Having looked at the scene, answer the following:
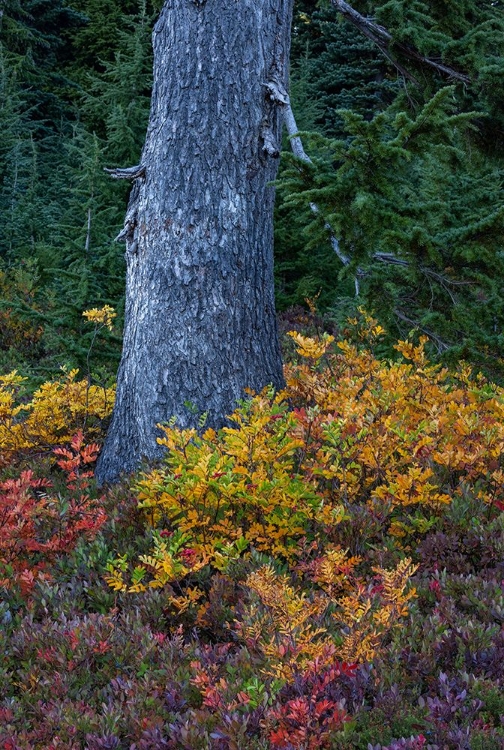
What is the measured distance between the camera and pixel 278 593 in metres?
2.22

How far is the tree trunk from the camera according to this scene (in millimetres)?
4301

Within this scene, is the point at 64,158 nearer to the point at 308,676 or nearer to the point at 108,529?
the point at 108,529

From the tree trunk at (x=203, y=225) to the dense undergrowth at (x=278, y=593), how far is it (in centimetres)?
39

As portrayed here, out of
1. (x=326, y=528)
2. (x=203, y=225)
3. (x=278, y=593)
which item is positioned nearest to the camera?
(x=278, y=593)

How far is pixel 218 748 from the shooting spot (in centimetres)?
188

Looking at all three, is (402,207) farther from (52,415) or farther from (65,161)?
(65,161)

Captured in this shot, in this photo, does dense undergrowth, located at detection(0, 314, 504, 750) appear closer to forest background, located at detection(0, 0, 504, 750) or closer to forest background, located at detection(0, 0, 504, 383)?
forest background, located at detection(0, 0, 504, 750)

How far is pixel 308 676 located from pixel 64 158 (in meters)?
17.7

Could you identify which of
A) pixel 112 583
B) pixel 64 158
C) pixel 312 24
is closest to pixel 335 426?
pixel 112 583

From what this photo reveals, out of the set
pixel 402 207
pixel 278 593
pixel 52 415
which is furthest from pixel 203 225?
pixel 278 593

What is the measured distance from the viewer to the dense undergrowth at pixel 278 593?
1968mm

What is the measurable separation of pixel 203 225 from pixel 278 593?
2.71 metres

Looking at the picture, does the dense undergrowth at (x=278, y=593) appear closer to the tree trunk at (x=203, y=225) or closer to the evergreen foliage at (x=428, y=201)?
the tree trunk at (x=203, y=225)

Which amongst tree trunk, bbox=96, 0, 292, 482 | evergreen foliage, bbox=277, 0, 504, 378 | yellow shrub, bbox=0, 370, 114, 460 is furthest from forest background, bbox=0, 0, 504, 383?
yellow shrub, bbox=0, 370, 114, 460
